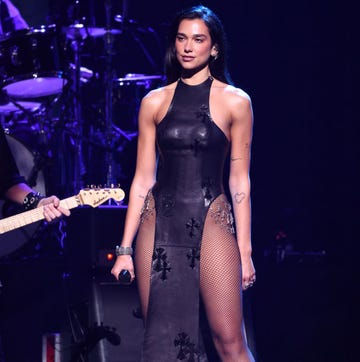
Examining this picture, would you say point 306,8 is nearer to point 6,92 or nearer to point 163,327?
point 6,92

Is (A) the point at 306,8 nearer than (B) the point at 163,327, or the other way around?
(B) the point at 163,327

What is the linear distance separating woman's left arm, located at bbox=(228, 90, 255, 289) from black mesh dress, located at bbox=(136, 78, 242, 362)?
66mm

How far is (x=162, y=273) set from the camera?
3809 mm

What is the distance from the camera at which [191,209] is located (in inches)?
150

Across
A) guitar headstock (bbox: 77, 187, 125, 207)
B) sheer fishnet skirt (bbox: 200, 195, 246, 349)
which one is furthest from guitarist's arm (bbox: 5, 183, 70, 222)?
sheer fishnet skirt (bbox: 200, 195, 246, 349)

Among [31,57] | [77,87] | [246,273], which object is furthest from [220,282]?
[77,87]

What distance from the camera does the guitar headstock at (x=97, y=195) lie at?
434cm

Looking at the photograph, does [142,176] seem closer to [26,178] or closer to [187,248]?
[187,248]

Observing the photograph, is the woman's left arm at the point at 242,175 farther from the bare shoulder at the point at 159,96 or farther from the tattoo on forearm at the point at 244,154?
the bare shoulder at the point at 159,96

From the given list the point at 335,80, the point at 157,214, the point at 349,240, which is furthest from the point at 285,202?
the point at 157,214

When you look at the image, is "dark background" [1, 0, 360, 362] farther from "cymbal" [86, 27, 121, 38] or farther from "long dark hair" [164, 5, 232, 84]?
"long dark hair" [164, 5, 232, 84]

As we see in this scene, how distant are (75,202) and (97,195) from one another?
0.19 m

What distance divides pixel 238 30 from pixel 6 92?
289 cm

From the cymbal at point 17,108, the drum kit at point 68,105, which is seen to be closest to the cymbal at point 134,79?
the drum kit at point 68,105
